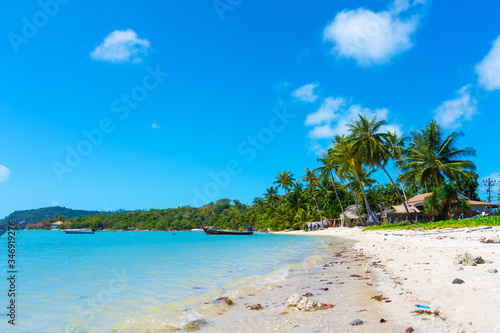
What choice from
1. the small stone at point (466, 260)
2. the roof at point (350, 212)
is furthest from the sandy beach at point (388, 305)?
the roof at point (350, 212)

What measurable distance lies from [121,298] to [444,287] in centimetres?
603

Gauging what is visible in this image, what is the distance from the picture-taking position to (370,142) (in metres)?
31.6

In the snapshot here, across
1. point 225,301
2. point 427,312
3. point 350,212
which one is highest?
point 350,212

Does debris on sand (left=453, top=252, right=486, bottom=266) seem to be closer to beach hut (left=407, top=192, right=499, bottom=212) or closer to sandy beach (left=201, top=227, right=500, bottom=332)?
sandy beach (left=201, top=227, right=500, bottom=332)

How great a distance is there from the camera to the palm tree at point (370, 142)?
3139cm

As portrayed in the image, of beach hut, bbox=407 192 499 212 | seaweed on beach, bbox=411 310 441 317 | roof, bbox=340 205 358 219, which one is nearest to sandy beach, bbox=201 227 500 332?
seaweed on beach, bbox=411 310 441 317

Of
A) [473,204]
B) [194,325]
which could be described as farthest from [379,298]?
[473,204]

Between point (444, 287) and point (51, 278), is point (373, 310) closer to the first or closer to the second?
point (444, 287)

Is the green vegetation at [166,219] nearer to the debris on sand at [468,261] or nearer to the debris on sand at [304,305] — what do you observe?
the debris on sand at [468,261]

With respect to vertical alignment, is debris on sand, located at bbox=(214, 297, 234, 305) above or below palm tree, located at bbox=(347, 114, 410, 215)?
below

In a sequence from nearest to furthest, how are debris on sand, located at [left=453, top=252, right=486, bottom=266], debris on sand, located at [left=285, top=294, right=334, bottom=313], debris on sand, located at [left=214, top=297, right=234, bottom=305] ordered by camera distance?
debris on sand, located at [left=285, top=294, right=334, bottom=313] < debris on sand, located at [left=214, top=297, right=234, bottom=305] < debris on sand, located at [left=453, top=252, right=486, bottom=266]

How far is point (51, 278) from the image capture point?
30.8ft

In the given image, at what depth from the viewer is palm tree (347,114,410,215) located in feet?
103

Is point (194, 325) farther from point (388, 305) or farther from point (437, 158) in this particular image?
point (437, 158)
